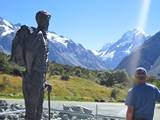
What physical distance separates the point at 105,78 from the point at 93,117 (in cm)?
10398

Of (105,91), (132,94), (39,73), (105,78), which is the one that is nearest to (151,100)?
(132,94)

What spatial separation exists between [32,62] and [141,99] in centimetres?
181

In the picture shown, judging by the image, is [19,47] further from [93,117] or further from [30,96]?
[93,117]

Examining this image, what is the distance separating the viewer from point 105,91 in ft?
315

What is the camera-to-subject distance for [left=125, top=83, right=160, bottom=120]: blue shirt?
8969 mm

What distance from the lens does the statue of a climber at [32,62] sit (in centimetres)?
884

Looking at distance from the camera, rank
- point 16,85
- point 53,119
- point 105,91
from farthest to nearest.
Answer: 1. point 105,91
2. point 16,85
3. point 53,119

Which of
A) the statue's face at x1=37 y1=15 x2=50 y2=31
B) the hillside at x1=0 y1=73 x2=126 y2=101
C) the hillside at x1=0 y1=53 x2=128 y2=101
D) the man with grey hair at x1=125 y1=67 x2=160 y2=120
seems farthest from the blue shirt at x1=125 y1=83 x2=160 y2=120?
the hillside at x1=0 y1=73 x2=126 y2=101

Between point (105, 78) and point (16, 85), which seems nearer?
point (16, 85)

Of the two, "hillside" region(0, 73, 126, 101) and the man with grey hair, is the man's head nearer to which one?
the man with grey hair

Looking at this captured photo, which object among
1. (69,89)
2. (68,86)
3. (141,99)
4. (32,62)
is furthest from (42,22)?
(68,86)

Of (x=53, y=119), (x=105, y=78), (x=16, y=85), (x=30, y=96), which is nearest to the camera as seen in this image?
(x=30, y=96)

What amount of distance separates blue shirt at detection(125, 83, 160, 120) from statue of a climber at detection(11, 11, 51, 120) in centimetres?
142

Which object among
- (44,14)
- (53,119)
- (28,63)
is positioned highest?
(44,14)
